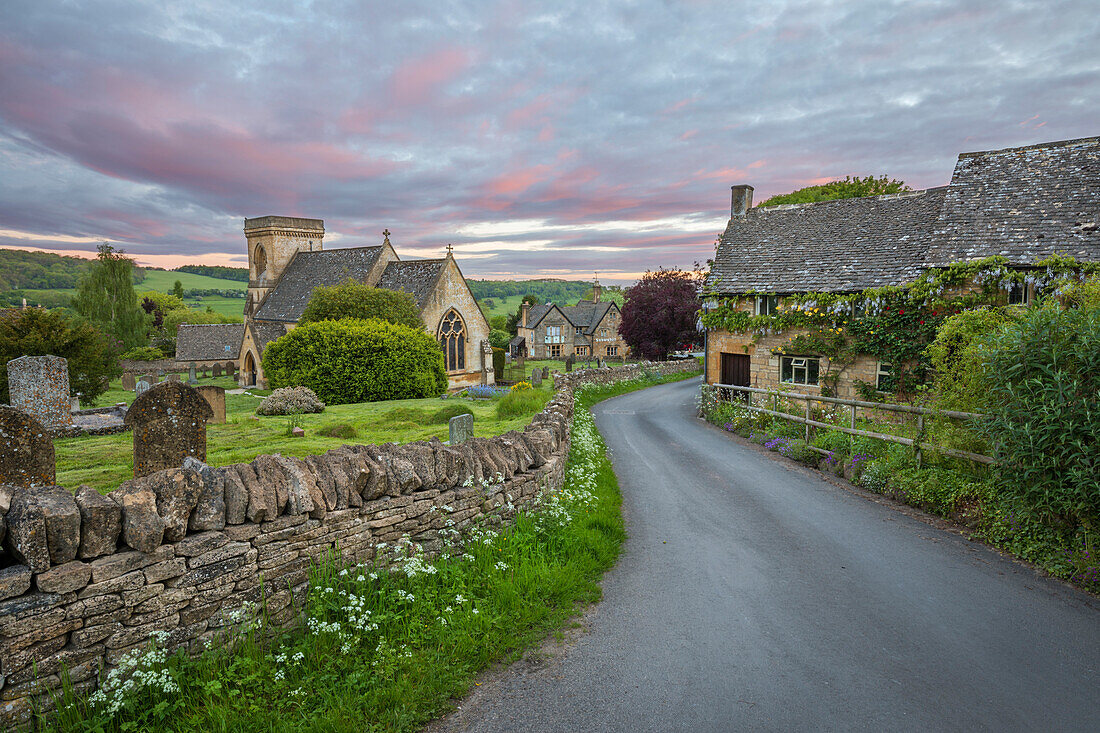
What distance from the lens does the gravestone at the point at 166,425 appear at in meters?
7.90

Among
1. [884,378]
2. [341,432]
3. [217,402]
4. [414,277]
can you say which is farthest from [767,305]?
[414,277]

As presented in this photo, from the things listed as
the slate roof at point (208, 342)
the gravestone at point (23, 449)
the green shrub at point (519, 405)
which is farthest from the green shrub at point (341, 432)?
the slate roof at point (208, 342)

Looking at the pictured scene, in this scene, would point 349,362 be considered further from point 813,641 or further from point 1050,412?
point 1050,412

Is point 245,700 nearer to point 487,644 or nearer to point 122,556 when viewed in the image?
point 122,556

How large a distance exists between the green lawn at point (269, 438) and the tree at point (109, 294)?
1941 inches

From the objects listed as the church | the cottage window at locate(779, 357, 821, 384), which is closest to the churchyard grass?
the cottage window at locate(779, 357, 821, 384)

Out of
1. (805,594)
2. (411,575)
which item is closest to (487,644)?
(411,575)

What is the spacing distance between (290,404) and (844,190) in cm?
4224

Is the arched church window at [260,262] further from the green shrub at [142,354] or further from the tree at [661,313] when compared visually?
the tree at [661,313]

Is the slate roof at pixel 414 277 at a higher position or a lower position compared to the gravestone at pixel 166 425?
higher

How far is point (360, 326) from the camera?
27.1 metres

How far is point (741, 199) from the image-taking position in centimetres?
2719

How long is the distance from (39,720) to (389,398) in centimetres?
2374

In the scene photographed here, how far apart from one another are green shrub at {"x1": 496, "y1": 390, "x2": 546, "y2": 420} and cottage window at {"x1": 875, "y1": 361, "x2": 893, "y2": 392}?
11.7m
